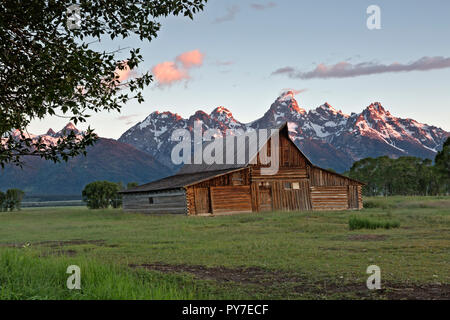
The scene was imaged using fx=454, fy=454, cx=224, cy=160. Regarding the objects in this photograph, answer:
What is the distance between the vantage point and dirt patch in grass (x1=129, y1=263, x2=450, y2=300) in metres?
8.57

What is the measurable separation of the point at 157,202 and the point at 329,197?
17669mm

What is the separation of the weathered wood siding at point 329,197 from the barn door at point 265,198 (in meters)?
4.86

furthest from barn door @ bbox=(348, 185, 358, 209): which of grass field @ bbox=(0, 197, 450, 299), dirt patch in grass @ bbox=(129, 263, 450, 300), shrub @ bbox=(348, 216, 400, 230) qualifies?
dirt patch in grass @ bbox=(129, 263, 450, 300)

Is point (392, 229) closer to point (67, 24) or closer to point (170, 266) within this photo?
point (170, 266)

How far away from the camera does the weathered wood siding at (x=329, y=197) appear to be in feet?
152

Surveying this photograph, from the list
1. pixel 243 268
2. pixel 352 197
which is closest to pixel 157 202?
pixel 352 197

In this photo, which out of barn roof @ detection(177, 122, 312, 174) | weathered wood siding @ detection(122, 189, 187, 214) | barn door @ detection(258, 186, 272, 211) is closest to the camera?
weathered wood siding @ detection(122, 189, 187, 214)

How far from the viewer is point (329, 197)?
47.1 meters

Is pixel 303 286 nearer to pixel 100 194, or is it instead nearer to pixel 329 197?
pixel 329 197

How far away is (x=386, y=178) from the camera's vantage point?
11025cm

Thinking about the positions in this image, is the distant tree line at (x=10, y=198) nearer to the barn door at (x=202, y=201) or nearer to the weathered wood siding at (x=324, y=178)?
the barn door at (x=202, y=201)

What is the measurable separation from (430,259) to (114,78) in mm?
9861

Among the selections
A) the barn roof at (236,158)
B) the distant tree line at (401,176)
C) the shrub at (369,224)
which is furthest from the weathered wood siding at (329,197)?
the distant tree line at (401,176)

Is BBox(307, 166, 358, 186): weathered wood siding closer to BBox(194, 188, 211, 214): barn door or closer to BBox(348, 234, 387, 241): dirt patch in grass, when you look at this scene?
BBox(194, 188, 211, 214): barn door
